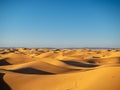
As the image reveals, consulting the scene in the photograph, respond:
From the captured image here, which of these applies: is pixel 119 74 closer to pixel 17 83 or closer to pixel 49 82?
pixel 49 82

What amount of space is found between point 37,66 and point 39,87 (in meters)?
8.57

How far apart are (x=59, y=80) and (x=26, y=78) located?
190 centimetres

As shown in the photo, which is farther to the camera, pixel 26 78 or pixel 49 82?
pixel 26 78

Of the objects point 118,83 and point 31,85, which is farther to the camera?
point 31,85

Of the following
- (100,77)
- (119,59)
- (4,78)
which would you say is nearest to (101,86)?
(100,77)

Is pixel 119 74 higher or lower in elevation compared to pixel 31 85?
higher

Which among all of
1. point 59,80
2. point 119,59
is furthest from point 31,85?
point 119,59

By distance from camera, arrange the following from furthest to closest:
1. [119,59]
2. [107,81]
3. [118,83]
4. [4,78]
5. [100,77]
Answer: [119,59], [4,78], [100,77], [107,81], [118,83]

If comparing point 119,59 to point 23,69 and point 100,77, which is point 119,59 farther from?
point 100,77

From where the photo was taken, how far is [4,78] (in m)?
11.6

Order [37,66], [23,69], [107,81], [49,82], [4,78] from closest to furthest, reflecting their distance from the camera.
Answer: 1. [107,81]
2. [49,82]
3. [4,78]
4. [23,69]
5. [37,66]

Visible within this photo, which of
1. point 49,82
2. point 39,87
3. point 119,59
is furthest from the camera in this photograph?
point 119,59

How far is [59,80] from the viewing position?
10648 millimetres

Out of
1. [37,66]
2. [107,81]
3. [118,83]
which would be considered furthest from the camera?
[37,66]
